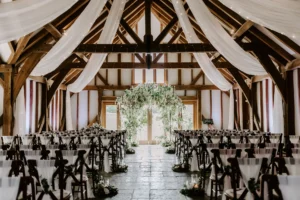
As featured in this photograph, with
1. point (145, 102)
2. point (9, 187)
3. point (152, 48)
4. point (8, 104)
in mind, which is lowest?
point (9, 187)

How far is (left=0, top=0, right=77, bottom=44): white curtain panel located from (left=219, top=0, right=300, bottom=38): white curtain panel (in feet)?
9.50

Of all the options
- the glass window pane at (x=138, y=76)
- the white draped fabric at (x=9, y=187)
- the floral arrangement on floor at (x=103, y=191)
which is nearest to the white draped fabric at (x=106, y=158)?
the floral arrangement on floor at (x=103, y=191)

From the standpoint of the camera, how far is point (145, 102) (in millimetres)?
13055

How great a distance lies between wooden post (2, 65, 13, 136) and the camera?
9.11 m

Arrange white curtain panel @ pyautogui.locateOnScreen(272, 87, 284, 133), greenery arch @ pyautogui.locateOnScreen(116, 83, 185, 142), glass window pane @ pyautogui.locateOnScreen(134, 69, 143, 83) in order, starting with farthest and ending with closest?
1. glass window pane @ pyautogui.locateOnScreen(134, 69, 143, 83)
2. greenery arch @ pyautogui.locateOnScreen(116, 83, 185, 142)
3. white curtain panel @ pyautogui.locateOnScreen(272, 87, 284, 133)

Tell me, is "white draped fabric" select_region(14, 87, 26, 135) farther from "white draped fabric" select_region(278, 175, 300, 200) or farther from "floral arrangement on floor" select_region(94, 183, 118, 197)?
"white draped fabric" select_region(278, 175, 300, 200)

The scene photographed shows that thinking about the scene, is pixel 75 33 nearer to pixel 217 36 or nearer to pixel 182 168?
pixel 217 36

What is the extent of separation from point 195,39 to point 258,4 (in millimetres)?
3502

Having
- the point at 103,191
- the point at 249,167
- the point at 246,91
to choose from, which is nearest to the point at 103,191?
the point at 103,191

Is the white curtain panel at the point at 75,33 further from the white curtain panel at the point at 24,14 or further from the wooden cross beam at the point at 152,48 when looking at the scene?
the wooden cross beam at the point at 152,48

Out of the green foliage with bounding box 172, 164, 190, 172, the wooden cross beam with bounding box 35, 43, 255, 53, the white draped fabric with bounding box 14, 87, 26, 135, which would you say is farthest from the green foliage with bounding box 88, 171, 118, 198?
the white draped fabric with bounding box 14, 87, 26, 135

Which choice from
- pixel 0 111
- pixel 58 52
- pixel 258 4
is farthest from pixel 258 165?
pixel 0 111

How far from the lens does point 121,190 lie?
19.4 feet

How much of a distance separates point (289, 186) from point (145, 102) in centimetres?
1047
